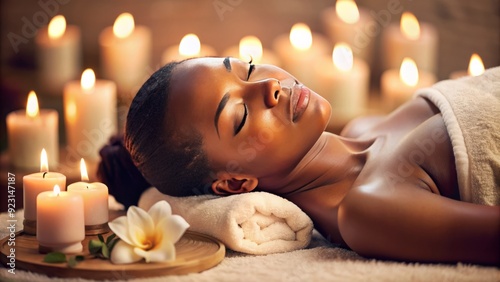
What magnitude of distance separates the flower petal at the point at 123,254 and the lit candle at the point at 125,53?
1.93 m

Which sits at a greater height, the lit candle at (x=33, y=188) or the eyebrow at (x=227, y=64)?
the eyebrow at (x=227, y=64)

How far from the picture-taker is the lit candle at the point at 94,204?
199cm

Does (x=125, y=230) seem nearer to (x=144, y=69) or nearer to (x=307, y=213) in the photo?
(x=307, y=213)

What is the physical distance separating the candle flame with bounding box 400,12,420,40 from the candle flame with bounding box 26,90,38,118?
177 cm

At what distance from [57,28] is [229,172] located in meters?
1.79

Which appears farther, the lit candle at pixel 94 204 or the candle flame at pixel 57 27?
the candle flame at pixel 57 27

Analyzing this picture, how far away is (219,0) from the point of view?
Result: 391cm

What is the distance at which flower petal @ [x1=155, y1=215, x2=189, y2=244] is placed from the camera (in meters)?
1.81

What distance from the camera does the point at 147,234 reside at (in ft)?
6.07

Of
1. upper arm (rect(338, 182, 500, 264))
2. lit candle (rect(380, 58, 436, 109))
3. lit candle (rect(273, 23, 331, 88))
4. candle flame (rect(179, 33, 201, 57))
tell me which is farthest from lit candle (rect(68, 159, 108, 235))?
lit candle (rect(273, 23, 331, 88))

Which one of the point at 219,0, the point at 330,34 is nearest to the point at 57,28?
the point at 219,0

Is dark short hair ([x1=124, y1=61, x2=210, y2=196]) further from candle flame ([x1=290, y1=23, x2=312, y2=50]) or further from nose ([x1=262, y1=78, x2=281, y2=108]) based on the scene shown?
candle flame ([x1=290, y1=23, x2=312, y2=50])

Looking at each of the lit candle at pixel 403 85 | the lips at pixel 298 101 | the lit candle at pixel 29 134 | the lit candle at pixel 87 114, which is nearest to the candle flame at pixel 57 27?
the lit candle at pixel 87 114

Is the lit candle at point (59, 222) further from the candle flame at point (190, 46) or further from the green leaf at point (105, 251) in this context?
the candle flame at point (190, 46)
